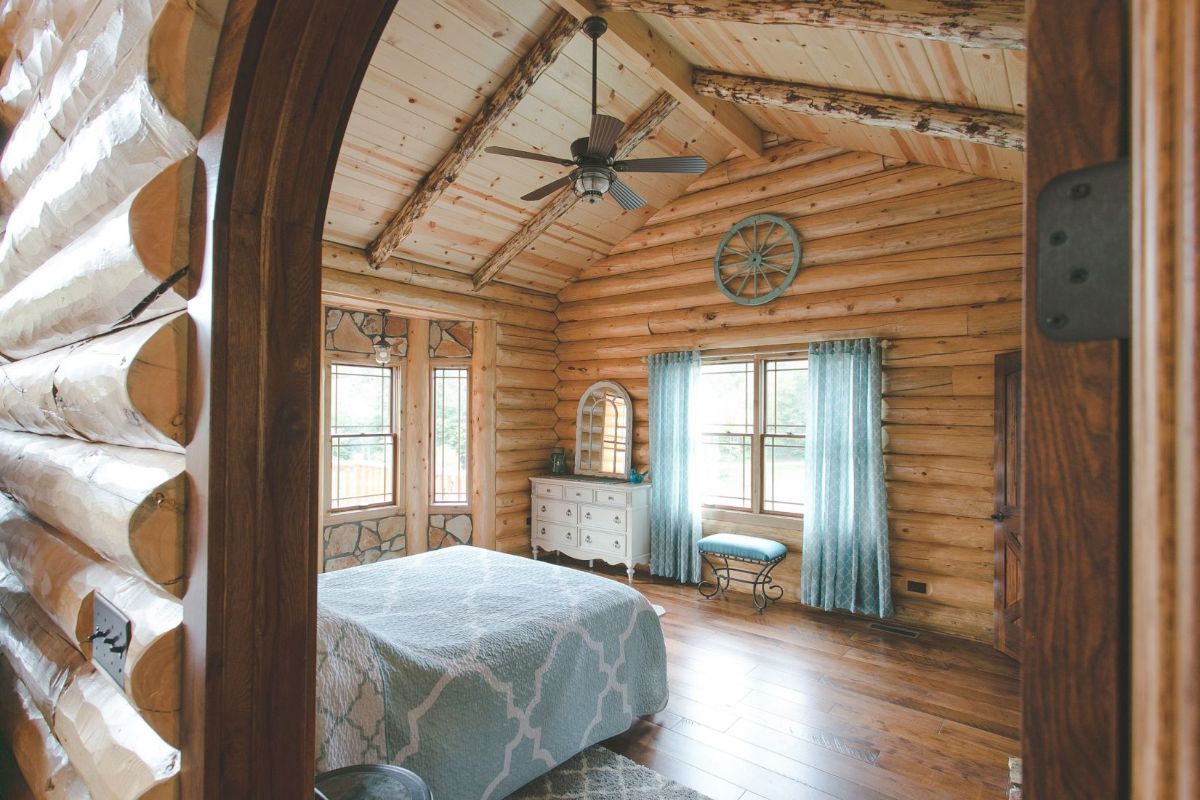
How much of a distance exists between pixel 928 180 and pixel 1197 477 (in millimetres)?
5010

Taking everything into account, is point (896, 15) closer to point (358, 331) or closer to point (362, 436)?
point (358, 331)

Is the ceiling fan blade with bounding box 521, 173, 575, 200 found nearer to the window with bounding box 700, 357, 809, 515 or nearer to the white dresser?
the window with bounding box 700, 357, 809, 515

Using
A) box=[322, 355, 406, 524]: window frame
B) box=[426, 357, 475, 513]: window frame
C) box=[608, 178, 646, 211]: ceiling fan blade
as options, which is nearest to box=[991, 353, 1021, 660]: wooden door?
box=[608, 178, 646, 211]: ceiling fan blade

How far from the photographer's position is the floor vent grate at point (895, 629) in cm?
446

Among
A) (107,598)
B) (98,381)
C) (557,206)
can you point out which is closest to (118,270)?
(98,381)

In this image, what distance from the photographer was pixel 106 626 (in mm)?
1196

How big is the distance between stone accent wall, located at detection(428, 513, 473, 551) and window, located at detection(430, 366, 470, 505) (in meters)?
0.15

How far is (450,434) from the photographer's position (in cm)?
678

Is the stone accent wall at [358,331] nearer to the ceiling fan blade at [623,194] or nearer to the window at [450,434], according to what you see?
the window at [450,434]

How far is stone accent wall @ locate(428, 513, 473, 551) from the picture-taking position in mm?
6719

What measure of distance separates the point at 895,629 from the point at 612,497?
2.56 m

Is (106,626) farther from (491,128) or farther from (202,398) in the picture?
(491,128)

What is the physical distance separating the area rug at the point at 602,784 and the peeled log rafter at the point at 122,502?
2.09m

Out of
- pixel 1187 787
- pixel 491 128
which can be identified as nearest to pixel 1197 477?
pixel 1187 787
